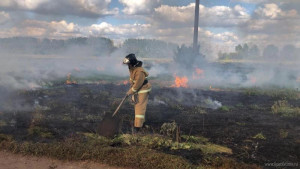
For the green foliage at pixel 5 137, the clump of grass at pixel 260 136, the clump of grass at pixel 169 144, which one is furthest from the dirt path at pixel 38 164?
the clump of grass at pixel 260 136

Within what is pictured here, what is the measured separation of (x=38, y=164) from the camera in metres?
5.41

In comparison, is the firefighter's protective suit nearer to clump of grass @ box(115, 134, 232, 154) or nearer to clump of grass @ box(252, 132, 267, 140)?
clump of grass @ box(115, 134, 232, 154)

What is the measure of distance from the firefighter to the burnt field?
0.59 meters

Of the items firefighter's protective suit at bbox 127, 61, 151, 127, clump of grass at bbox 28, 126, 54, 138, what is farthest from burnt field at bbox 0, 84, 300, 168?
firefighter's protective suit at bbox 127, 61, 151, 127

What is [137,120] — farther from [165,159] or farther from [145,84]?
[165,159]

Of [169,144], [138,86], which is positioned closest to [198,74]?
[138,86]

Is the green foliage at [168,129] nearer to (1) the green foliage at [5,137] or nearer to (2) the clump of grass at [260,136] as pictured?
(2) the clump of grass at [260,136]

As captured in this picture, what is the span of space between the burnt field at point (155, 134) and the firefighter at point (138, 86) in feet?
1.95

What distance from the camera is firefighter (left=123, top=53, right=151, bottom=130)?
7.25 metres

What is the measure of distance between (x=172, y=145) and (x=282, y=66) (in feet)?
103

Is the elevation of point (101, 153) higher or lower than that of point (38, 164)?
higher

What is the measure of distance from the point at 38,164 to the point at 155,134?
3.09m

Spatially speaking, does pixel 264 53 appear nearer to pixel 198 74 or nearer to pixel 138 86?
pixel 198 74

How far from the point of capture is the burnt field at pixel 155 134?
567 cm
